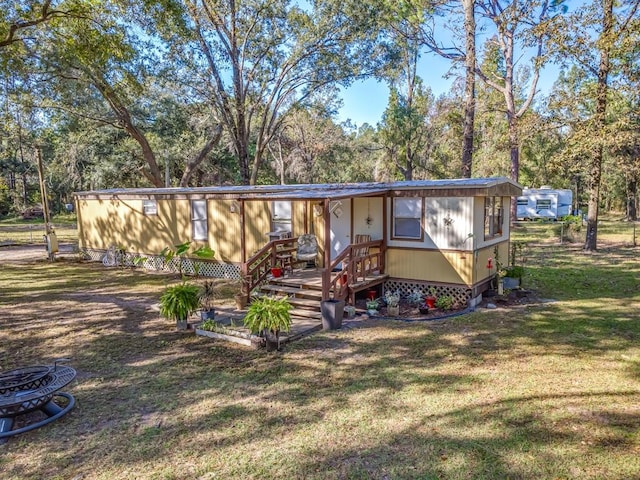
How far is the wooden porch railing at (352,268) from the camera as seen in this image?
8.14 metres

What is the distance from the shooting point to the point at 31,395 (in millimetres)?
4434

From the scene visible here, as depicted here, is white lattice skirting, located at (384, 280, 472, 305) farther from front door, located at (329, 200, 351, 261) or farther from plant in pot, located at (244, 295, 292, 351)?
plant in pot, located at (244, 295, 292, 351)

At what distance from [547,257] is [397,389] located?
1225 centimetres

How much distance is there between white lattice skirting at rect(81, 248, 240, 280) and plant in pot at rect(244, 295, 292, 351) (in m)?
5.37

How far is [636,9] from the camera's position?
13328 millimetres

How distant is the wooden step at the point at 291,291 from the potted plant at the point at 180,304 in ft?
6.23

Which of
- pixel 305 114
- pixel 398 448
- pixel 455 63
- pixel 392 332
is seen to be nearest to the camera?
pixel 398 448

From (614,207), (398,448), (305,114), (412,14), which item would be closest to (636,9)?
(412,14)

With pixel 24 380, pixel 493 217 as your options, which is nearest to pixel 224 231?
pixel 493 217

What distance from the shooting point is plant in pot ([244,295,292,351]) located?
21.6 ft

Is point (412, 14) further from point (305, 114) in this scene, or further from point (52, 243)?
point (52, 243)

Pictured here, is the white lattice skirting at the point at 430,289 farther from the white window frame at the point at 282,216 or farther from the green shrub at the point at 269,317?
the green shrub at the point at 269,317

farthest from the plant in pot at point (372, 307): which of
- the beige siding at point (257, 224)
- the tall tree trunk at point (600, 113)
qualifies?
the tall tree trunk at point (600, 113)

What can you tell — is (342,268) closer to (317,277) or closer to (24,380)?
(317,277)
